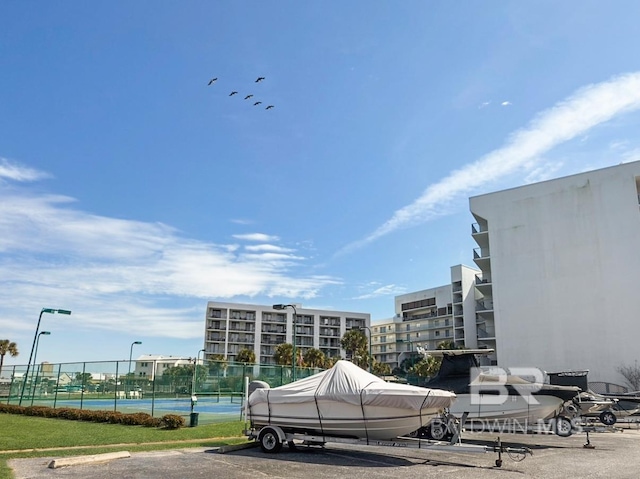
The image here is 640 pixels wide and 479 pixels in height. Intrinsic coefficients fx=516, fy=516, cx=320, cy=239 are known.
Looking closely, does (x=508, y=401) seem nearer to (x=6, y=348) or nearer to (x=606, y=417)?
(x=606, y=417)

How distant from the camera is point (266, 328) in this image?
347ft

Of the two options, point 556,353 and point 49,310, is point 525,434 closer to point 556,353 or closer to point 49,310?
point 49,310

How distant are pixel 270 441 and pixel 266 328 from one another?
93644 mm


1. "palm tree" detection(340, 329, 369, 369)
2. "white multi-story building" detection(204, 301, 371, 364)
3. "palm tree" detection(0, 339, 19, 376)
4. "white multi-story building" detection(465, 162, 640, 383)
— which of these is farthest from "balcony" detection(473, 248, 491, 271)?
"palm tree" detection(0, 339, 19, 376)

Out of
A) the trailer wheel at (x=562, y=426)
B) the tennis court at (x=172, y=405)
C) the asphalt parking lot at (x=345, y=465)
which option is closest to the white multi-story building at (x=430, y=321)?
the tennis court at (x=172, y=405)

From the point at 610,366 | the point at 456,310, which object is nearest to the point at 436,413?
the point at 610,366

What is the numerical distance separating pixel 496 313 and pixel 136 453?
51.0 meters

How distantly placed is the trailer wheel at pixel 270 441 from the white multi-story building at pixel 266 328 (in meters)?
83.9

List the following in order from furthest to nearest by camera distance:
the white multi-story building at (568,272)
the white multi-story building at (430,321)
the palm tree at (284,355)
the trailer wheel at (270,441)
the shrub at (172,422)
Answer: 1. the white multi-story building at (430,321)
2. the palm tree at (284,355)
3. the white multi-story building at (568,272)
4. the shrub at (172,422)
5. the trailer wheel at (270,441)

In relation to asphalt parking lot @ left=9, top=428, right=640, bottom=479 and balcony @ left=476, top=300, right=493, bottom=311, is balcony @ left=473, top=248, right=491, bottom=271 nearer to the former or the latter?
balcony @ left=476, top=300, right=493, bottom=311

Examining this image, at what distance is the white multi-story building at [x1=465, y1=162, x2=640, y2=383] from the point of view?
50844 millimetres

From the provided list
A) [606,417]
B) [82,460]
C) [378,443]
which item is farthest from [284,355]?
[82,460]

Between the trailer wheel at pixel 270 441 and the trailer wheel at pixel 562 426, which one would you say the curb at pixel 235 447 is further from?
the trailer wheel at pixel 562 426

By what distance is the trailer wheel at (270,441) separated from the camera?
1355 cm
